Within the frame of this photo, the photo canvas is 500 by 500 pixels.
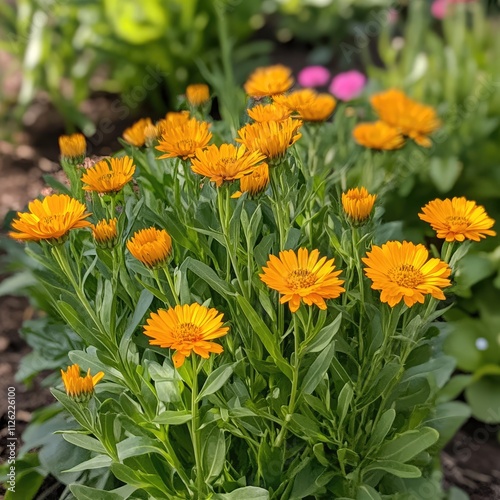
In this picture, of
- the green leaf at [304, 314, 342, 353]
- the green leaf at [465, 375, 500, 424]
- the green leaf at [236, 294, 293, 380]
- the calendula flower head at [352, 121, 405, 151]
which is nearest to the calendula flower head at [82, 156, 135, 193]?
the green leaf at [236, 294, 293, 380]

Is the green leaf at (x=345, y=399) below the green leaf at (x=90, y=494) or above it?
above

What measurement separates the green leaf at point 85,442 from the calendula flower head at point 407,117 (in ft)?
3.15

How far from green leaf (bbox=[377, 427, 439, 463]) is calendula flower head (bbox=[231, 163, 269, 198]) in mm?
415

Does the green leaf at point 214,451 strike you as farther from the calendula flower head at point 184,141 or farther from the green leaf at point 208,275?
the calendula flower head at point 184,141

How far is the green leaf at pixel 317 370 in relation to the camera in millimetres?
982

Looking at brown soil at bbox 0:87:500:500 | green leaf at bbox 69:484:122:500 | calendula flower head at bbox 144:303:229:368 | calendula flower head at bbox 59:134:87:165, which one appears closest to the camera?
calendula flower head at bbox 144:303:229:368

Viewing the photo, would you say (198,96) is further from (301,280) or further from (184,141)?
(301,280)

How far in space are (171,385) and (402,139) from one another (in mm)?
831

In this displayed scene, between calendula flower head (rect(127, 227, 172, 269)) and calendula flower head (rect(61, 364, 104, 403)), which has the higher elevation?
calendula flower head (rect(127, 227, 172, 269))

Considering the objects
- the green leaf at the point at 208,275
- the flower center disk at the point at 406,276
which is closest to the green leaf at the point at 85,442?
the green leaf at the point at 208,275

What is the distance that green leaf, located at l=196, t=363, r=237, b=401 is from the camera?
3.14ft

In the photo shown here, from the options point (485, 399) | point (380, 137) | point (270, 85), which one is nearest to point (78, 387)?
point (270, 85)

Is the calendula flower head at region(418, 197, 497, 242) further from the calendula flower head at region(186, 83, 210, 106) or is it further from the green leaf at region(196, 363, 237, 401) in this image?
the calendula flower head at region(186, 83, 210, 106)

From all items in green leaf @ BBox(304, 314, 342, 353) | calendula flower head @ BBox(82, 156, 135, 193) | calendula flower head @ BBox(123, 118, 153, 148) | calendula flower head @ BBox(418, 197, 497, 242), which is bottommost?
green leaf @ BBox(304, 314, 342, 353)
